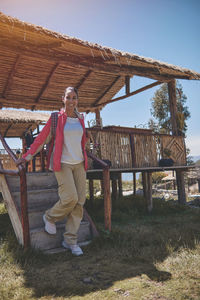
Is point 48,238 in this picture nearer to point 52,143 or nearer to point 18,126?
point 52,143

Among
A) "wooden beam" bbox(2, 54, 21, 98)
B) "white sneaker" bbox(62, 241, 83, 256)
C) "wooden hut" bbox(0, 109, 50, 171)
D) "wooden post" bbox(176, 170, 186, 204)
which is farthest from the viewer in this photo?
"wooden hut" bbox(0, 109, 50, 171)

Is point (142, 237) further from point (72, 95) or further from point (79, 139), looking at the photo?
point (72, 95)

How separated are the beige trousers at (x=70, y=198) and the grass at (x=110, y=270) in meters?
0.37

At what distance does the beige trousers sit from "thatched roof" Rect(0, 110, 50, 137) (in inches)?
316

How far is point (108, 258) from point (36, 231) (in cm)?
109

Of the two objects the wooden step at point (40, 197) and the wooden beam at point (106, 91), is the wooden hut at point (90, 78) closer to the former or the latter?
the wooden beam at point (106, 91)

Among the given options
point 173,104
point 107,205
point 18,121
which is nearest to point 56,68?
point 173,104

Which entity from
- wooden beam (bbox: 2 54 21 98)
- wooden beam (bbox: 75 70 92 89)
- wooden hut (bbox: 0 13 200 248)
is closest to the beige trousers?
wooden hut (bbox: 0 13 200 248)

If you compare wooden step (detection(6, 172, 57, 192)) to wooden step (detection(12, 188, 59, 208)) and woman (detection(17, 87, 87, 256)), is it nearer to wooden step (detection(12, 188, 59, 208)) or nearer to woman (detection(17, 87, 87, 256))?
wooden step (detection(12, 188, 59, 208))

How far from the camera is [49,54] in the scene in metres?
6.21

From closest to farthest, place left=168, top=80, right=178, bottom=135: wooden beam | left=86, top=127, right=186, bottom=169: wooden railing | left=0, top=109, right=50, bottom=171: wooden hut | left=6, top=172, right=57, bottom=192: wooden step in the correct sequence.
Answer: left=6, top=172, right=57, bottom=192: wooden step
left=86, top=127, right=186, bottom=169: wooden railing
left=168, top=80, right=178, bottom=135: wooden beam
left=0, top=109, right=50, bottom=171: wooden hut

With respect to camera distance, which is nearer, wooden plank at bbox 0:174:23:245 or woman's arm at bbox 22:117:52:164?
woman's arm at bbox 22:117:52:164

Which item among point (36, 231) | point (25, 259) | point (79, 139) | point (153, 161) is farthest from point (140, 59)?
point (25, 259)

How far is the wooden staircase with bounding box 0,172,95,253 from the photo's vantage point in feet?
12.3
